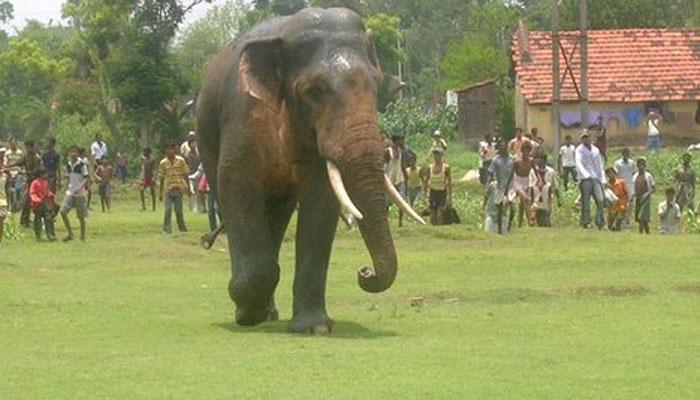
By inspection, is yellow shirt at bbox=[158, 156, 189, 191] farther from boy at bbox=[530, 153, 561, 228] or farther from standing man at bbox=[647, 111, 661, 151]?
standing man at bbox=[647, 111, 661, 151]

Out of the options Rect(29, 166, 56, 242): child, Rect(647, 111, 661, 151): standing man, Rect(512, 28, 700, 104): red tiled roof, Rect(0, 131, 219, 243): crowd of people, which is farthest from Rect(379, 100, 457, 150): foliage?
Rect(29, 166, 56, 242): child

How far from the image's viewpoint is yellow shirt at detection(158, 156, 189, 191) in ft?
96.6

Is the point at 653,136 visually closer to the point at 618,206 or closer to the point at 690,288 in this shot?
the point at 618,206

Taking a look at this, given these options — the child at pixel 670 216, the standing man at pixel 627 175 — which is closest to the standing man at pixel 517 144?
the standing man at pixel 627 175

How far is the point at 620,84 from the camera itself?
52.8m

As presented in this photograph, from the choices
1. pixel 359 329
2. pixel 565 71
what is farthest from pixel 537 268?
pixel 565 71

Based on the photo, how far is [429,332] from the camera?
556 inches

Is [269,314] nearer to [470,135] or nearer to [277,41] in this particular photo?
[277,41]

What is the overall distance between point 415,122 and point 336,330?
50.2 m

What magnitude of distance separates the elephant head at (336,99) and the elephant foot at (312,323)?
1009 mm

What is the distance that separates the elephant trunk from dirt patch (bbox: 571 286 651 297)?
16.9 ft

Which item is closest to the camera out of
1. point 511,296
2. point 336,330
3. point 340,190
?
point 340,190

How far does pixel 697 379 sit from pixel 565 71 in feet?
127

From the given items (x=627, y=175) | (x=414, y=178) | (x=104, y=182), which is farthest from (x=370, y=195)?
(x=104, y=182)
